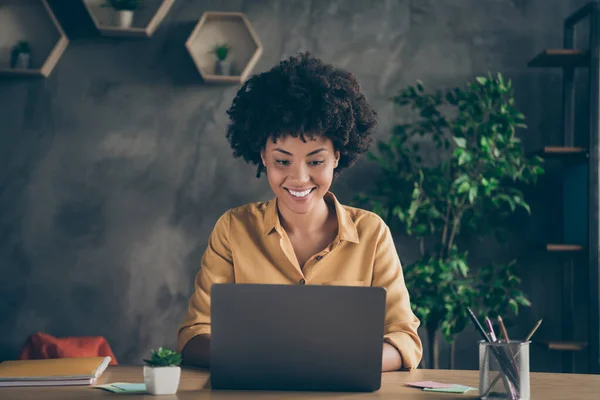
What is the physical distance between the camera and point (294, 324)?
52.1 inches

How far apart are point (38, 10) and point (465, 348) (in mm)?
2701

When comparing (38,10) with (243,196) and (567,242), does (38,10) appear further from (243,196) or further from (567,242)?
(567,242)

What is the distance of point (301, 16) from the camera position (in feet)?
12.1

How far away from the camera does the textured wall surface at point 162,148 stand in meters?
3.61

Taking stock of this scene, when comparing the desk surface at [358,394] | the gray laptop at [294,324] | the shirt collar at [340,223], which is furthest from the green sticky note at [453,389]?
the shirt collar at [340,223]

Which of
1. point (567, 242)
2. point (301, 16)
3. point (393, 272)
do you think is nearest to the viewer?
point (393, 272)

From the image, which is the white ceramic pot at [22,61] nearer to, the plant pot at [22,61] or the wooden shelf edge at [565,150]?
the plant pot at [22,61]

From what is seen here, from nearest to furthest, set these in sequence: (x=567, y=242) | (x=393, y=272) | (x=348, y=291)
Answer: (x=348, y=291) → (x=393, y=272) → (x=567, y=242)

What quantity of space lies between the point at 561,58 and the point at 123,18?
206 cm

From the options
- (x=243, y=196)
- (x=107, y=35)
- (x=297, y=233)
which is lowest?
(x=297, y=233)

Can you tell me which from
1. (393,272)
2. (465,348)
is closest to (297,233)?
(393,272)

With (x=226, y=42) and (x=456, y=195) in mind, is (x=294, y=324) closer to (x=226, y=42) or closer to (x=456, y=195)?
(x=456, y=195)

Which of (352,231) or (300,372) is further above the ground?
(352,231)

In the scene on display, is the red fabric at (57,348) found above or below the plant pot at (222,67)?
below
